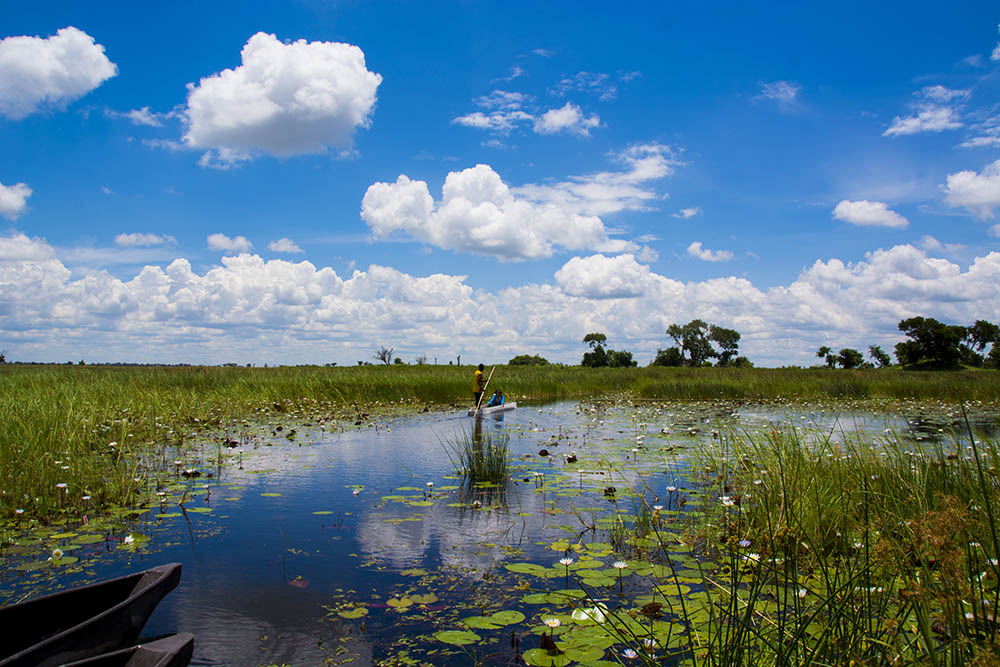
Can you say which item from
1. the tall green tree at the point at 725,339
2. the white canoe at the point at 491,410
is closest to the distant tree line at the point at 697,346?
the tall green tree at the point at 725,339

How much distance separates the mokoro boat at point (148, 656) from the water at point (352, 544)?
0.86 metres

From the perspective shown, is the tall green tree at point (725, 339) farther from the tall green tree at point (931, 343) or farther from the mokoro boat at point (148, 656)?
the mokoro boat at point (148, 656)

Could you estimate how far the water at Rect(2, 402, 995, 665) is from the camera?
465 centimetres

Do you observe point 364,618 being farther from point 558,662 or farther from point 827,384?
point 827,384

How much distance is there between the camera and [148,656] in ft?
11.2

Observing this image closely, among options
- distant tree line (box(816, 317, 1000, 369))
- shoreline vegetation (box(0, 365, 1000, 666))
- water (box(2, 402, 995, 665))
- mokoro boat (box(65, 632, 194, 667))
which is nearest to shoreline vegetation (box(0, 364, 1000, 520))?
shoreline vegetation (box(0, 365, 1000, 666))

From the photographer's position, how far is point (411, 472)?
35.2ft

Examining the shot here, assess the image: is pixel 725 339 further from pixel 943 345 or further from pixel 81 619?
pixel 81 619

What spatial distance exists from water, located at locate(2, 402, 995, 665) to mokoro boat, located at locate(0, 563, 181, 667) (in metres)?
0.70

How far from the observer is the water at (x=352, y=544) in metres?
4.65

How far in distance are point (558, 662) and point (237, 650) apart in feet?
8.05

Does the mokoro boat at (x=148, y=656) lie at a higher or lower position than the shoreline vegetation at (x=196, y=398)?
lower

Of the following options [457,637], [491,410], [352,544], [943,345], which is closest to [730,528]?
[457,637]

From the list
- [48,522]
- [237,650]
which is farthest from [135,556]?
[237,650]
